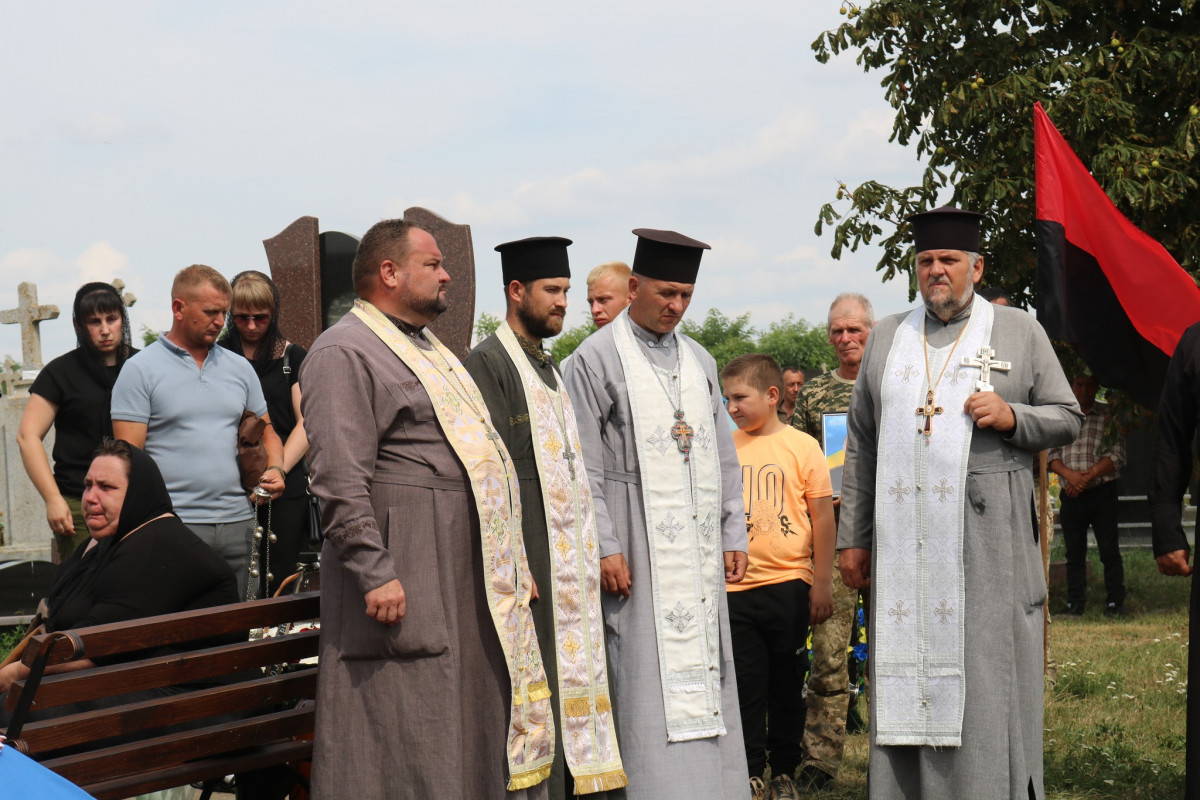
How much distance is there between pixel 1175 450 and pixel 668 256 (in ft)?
7.13

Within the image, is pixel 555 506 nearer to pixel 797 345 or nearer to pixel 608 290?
pixel 608 290

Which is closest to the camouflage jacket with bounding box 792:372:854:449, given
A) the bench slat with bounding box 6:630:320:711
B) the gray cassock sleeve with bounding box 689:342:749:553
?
the gray cassock sleeve with bounding box 689:342:749:553

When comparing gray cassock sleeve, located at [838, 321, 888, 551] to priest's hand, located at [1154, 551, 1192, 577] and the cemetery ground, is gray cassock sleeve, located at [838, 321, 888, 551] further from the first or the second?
the cemetery ground

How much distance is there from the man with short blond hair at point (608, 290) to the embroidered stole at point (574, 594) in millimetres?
1483

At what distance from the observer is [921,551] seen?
496 cm

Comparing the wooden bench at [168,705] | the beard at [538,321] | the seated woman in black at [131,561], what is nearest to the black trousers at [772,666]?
the beard at [538,321]

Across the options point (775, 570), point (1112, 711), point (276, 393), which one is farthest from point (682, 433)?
point (1112, 711)

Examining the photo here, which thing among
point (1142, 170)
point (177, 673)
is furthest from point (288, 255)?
point (1142, 170)

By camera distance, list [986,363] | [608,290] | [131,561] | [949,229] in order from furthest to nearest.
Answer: [608,290], [949,229], [986,363], [131,561]

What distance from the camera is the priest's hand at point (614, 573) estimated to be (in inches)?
197

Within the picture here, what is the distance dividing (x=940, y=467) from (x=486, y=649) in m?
1.89

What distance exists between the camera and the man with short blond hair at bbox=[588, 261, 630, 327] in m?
6.35

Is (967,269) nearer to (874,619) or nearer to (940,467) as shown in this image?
(940,467)

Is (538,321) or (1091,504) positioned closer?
(538,321)
